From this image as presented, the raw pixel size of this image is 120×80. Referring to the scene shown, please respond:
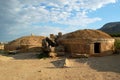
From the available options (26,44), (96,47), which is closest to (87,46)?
(96,47)

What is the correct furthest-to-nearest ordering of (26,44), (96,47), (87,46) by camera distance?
(26,44), (96,47), (87,46)

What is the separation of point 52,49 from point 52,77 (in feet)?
27.1

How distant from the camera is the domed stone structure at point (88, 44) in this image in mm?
19875

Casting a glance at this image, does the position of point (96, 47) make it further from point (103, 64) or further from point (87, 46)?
point (103, 64)

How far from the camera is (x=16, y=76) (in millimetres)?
12844

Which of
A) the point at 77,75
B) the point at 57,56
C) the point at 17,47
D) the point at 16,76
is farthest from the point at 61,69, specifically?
the point at 17,47

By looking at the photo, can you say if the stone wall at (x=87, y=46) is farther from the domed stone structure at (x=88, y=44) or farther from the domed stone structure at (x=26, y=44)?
the domed stone structure at (x=26, y=44)

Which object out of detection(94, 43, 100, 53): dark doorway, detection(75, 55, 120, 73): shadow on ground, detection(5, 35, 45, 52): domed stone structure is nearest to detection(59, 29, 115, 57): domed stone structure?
detection(94, 43, 100, 53): dark doorway

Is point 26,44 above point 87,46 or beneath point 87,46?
above

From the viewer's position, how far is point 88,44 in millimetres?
19891

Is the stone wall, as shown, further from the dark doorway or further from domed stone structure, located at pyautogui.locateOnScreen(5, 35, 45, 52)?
domed stone structure, located at pyautogui.locateOnScreen(5, 35, 45, 52)

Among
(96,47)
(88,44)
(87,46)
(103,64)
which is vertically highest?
(88,44)

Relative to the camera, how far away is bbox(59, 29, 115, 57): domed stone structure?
19.9 metres

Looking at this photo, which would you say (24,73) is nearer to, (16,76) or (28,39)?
(16,76)
